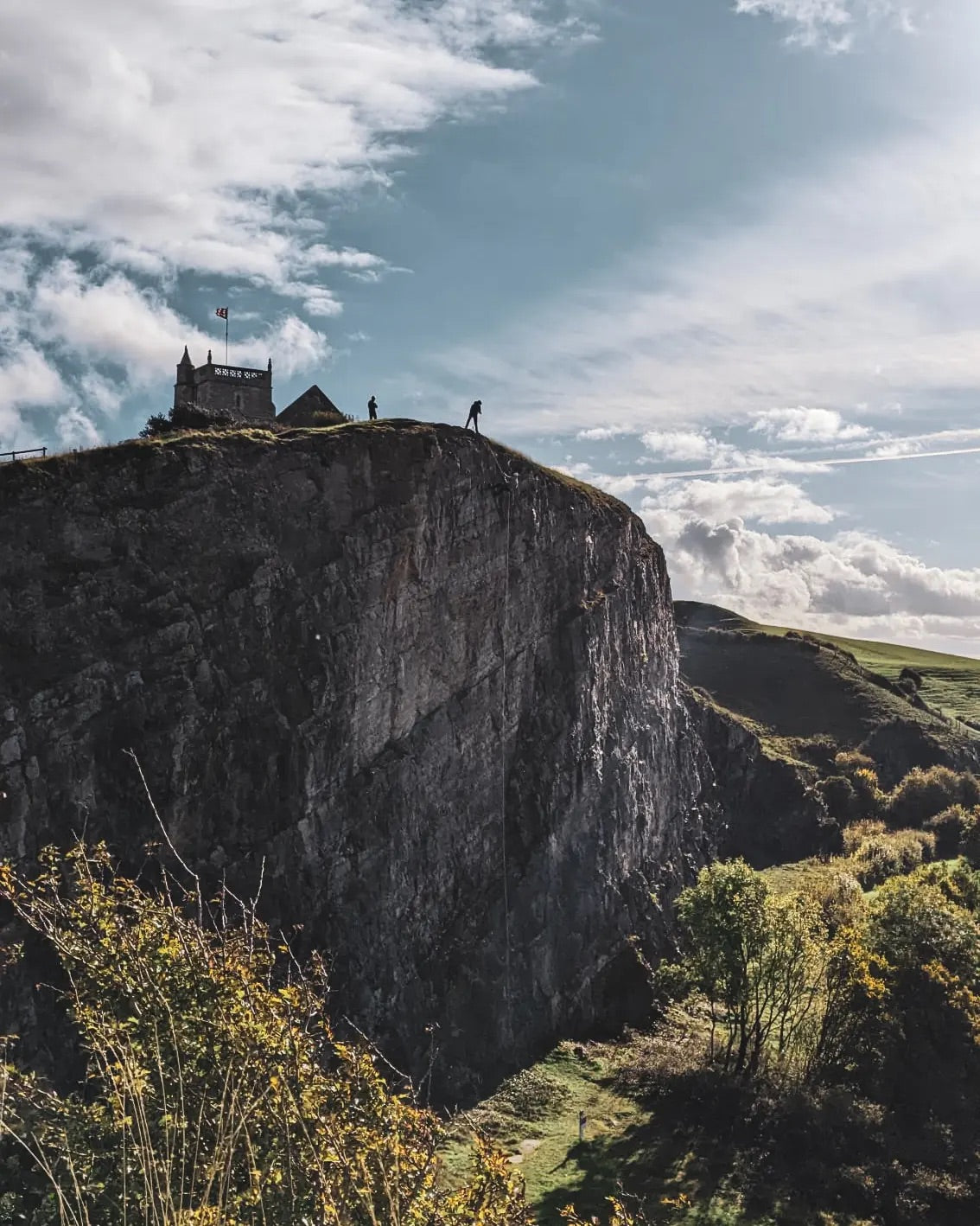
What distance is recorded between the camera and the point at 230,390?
4841 cm

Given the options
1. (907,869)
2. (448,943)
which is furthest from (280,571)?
(907,869)

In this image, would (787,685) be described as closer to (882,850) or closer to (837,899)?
(882,850)

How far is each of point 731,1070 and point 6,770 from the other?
30572 millimetres

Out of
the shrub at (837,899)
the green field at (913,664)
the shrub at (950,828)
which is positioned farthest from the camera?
the green field at (913,664)

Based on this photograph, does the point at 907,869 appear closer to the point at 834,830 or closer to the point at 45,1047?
the point at 834,830

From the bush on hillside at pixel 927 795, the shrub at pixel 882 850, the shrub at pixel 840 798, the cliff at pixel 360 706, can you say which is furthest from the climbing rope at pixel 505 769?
the bush on hillside at pixel 927 795

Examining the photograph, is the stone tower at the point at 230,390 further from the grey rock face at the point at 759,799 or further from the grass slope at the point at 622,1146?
the grey rock face at the point at 759,799

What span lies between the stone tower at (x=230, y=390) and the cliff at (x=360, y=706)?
314 inches

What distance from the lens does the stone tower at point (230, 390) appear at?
1901 inches

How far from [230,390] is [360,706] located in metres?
18.1

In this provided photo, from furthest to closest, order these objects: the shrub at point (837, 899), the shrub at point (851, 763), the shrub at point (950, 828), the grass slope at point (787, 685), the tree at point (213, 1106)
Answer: the grass slope at point (787, 685) < the shrub at point (851, 763) < the shrub at point (950, 828) < the shrub at point (837, 899) < the tree at point (213, 1106)

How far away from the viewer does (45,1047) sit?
30109mm

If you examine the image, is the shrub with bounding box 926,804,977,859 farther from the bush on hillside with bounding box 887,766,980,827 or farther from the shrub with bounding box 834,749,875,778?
the shrub with bounding box 834,749,875,778

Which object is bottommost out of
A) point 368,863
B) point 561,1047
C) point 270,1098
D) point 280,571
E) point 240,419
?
point 561,1047
